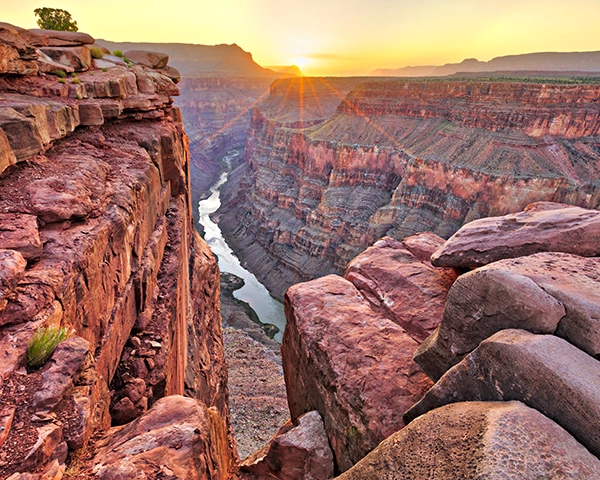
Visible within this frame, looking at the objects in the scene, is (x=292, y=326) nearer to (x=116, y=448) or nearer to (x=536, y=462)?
(x=116, y=448)

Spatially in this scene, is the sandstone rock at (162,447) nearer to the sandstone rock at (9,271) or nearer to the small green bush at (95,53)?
the sandstone rock at (9,271)

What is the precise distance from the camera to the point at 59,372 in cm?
401

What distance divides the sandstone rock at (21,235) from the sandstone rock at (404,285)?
642 cm

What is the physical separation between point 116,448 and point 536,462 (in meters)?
4.36

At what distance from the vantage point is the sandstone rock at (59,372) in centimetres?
373

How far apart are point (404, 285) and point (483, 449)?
4.95 metres

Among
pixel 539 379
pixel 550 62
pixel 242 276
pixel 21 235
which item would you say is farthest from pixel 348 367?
pixel 550 62

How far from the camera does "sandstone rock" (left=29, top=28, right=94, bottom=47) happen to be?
36.9 feet

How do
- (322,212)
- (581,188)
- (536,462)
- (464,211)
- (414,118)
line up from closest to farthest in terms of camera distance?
(536,462) → (581,188) → (464,211) → (322,212) → (414,118)

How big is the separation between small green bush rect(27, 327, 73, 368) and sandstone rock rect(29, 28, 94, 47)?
11318 mm

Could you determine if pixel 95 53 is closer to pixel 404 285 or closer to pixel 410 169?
pixel 404 285

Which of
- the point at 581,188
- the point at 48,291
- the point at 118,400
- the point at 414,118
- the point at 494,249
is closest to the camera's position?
the point at 48,291

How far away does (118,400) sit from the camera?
235 inches

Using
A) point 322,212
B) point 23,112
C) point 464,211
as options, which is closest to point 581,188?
point 464,211
